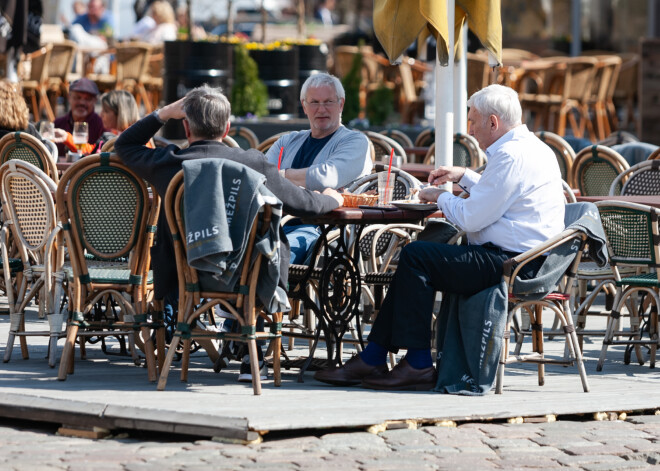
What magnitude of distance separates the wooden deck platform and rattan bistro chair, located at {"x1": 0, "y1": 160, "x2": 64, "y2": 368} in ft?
0.55

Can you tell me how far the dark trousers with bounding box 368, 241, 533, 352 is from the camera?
18.1 feet

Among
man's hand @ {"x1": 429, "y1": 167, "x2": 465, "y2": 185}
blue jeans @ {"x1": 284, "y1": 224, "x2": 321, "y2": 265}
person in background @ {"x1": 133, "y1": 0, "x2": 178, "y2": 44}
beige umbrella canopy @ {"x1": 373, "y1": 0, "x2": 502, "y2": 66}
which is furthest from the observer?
person in background @ {"x1": 133, "y1": 0, "x2": 178, "y2": 44}

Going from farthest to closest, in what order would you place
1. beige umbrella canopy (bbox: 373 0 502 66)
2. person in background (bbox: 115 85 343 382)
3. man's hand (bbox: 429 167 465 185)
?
beige umbrella canopy (bbox: 373 0 502 66), man's hand (bbox: 429 167 465 185), person in background (bbox: 115 85 343 382)

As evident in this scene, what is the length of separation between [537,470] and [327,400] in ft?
3.65

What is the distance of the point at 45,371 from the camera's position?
19.2 ft

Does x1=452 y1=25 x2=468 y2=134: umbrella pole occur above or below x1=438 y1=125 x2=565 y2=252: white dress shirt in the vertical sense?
above

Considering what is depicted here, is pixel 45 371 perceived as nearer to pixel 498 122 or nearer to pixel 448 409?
pixel 448 409

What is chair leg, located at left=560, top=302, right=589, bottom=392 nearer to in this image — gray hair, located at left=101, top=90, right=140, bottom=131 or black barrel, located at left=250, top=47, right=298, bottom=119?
gray hair, located at left=101, top=90, right=140, bottom=131

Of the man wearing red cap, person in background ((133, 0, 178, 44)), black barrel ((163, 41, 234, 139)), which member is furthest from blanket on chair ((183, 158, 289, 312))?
person in background ((133, 0, 178, 44))

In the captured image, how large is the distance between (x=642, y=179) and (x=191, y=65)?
7.07 metres

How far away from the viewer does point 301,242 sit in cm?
614

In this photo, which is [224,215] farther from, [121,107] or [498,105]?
[121,107]

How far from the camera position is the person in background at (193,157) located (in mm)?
5441

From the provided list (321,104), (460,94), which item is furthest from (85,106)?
(321,104)
